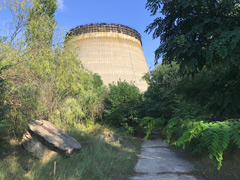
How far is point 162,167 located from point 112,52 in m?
18.4

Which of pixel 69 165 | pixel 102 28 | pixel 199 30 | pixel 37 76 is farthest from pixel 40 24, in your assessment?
pixel 102 28

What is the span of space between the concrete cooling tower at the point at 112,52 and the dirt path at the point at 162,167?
538 inches

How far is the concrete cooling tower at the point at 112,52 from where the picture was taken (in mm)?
21500

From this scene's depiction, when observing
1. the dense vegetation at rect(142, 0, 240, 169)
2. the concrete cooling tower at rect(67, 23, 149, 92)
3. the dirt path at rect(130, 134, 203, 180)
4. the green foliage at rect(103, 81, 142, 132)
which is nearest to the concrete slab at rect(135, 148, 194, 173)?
the dirt path at rect(130, 134, 203, 180)

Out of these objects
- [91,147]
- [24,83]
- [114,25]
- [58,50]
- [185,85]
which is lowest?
[91,147]

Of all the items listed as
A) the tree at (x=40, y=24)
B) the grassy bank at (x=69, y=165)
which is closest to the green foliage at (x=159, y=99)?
the grassy bank at (x=69, y=165)

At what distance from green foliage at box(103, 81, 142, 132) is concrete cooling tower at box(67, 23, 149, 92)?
8.08 metres

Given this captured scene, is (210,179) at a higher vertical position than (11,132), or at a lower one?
lower

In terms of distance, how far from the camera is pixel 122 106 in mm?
12078

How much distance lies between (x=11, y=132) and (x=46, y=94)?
2084 mm

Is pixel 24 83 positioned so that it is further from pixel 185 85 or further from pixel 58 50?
pixel 185 85

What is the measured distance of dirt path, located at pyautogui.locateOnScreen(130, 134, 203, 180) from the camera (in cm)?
510

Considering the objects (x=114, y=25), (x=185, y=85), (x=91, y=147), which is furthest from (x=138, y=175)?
(x=114, y=25)

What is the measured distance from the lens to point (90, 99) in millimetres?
11258
